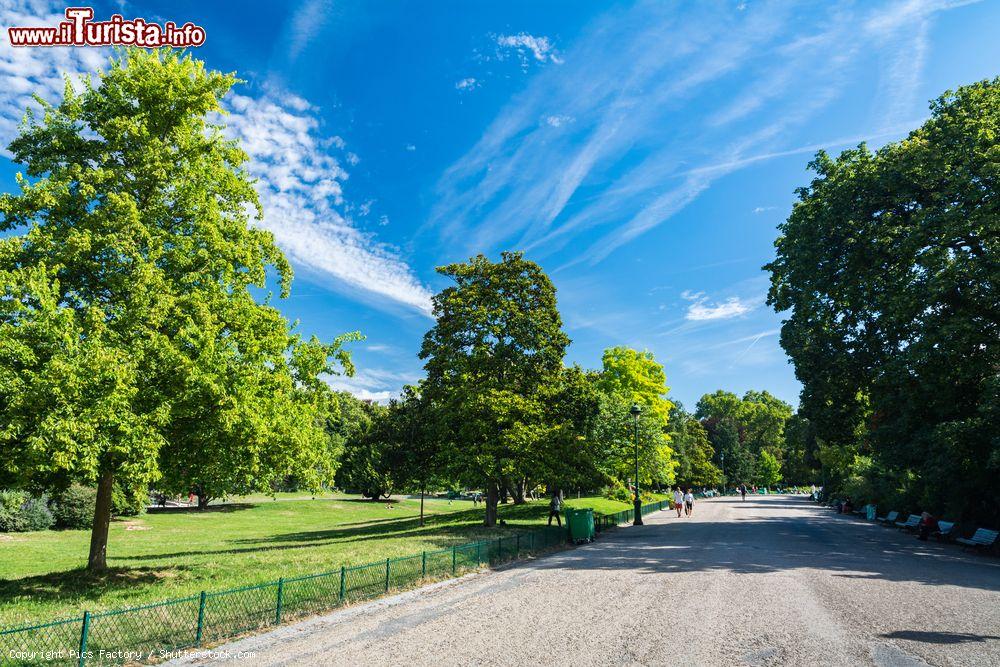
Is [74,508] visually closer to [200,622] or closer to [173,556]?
[173,556]

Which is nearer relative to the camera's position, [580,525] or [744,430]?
[580,525]

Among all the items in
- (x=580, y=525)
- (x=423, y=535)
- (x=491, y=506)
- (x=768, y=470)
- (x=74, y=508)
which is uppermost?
(x=491, y=506)

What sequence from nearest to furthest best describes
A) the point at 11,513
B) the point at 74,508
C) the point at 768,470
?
the point at 11,513 < the point at 74,508 < the point at 768,470

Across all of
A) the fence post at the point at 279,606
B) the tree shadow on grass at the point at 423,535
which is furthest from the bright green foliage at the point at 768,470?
the fence post at the point at 279,606

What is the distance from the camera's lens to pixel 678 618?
9.75 m

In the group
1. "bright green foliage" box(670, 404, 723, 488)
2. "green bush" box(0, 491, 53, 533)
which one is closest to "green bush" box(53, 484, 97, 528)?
"green bush" box(0, 491, 53, 533)

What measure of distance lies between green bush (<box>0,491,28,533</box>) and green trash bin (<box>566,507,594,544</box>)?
26521 millimetres

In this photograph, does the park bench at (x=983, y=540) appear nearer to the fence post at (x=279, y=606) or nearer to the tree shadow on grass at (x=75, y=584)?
the fence post at (x=279, y=606)

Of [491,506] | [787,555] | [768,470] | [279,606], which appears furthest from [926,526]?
[768,470]

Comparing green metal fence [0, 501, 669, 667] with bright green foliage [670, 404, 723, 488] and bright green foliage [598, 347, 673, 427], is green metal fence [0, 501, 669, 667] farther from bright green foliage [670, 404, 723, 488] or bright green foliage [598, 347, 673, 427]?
bright green foliage [670, 404, 723, 488]

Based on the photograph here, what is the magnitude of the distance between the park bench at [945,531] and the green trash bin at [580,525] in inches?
571

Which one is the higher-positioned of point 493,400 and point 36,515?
point 493,400

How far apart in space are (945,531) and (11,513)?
138 ft

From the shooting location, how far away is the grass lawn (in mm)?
11234
